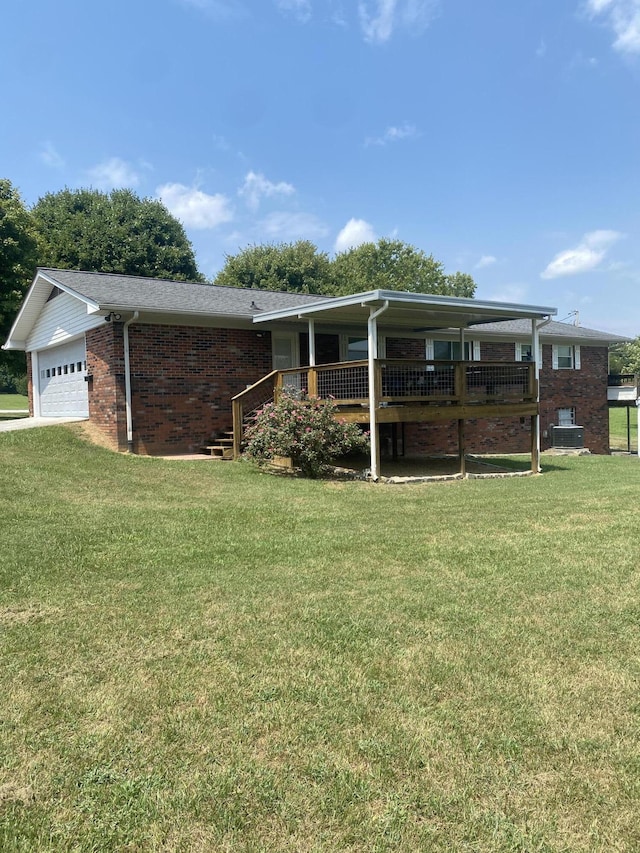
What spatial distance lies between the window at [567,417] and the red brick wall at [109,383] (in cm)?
1462

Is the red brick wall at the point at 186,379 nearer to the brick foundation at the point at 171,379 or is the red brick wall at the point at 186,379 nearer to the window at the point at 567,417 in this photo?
the brick foundation at the point at 171,379

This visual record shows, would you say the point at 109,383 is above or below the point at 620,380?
below

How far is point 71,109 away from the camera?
46.8 feet

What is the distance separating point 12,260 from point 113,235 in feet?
37.0

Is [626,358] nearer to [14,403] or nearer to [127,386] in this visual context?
[14,403]

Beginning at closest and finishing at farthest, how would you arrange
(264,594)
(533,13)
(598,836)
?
(598,836)
(264,594)
(533,13)

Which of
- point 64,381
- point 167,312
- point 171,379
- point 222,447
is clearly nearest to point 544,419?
point 222,447

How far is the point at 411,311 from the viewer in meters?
12.9

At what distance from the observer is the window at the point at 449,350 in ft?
57.8

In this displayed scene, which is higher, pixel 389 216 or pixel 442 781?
pixel 389 216

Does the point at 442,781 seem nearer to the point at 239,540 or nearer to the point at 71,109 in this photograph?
the point at 239,540

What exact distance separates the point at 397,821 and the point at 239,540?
418 cm

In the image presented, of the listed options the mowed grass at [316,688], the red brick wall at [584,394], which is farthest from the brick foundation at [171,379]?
the red brick wall at [584,394]

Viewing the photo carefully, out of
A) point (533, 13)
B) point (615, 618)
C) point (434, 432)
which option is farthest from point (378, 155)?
point (615, 618)
